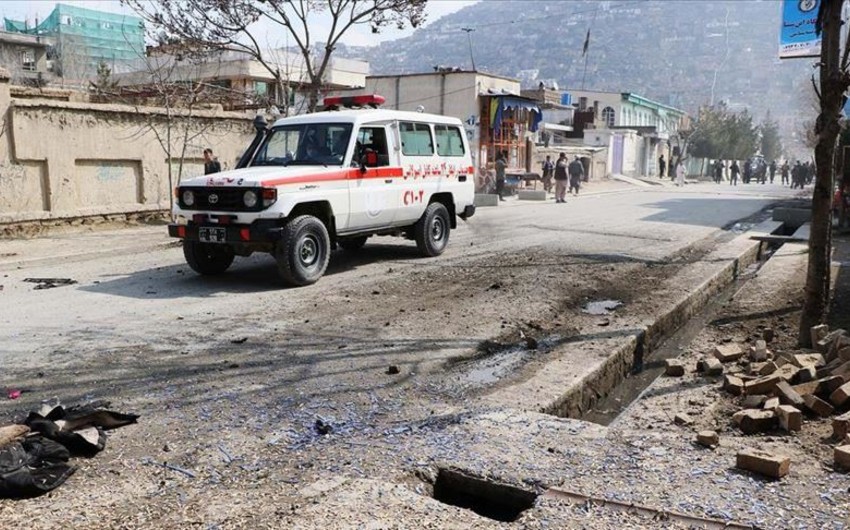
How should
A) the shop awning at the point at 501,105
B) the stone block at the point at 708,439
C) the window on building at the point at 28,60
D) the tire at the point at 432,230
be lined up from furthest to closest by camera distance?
the window on building at the point at 28,60
the shop awning at the point at 501,105
the tire at the point at 432,230
the stone block at the point at 708,439

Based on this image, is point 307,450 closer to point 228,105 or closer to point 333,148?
point 333,148

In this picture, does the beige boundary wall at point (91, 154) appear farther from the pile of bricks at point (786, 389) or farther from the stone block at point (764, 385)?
the stone block at point (764, 385)

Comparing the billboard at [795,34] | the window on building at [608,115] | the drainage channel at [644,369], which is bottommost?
the drainage channel at [644,369]

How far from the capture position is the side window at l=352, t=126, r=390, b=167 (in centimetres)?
942

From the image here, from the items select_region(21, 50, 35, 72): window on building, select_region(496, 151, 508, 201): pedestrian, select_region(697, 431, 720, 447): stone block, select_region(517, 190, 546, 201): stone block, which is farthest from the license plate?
select_region(21, 50, 35, 72): window on building

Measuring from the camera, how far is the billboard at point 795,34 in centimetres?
1372

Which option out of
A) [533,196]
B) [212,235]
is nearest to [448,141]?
[212,235]

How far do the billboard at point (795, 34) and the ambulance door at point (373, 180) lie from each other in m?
8.58

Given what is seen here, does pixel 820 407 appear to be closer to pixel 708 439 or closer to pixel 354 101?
pixel 708 439

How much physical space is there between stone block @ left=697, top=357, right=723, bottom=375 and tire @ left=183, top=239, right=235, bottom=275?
588cm

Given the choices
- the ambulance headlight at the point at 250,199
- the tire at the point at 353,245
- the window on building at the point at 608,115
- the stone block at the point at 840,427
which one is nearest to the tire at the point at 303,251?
the ambulance headlight at the point at 250,199

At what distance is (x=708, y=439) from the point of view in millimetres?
4109

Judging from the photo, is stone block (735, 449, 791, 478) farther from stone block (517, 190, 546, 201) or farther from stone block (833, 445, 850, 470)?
stone block (517, 190, 546, 201)

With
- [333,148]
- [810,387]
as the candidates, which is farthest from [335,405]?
[333,148]
